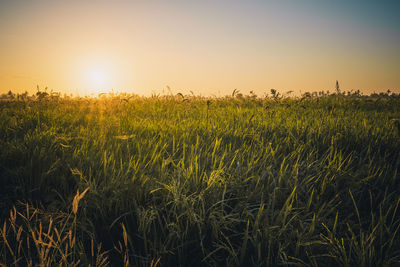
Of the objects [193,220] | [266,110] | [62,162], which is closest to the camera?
[193,220]

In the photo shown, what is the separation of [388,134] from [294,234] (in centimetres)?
217

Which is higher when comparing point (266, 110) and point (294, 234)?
point (266, 110)

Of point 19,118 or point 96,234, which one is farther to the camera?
point 19,118

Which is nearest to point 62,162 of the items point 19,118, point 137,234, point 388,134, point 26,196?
point 26,196

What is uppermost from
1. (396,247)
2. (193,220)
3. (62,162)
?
(62,162)

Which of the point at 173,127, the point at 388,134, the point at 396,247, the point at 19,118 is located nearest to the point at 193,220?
the point at 396,247

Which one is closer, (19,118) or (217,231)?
(217,231)

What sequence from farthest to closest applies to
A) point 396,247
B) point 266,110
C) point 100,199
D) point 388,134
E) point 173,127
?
1. point 266,110
2. point 173,127
3. point 388,134
4. point 100,199
5. point 396,247

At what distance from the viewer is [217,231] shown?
4.07 ft

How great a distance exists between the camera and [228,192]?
5.29ft

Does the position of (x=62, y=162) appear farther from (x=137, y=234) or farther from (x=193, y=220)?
(x=193, y=220)

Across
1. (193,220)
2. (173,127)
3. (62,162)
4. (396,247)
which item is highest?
(173,127)

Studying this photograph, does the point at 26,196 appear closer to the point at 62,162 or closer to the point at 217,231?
the point at 62,162

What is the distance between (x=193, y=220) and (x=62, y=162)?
122cm
